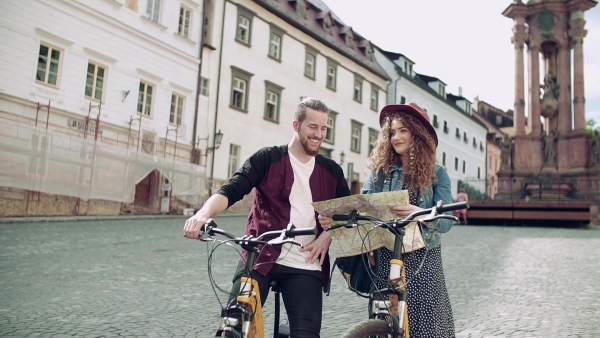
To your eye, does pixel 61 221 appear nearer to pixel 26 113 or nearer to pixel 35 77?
pixel 26 113

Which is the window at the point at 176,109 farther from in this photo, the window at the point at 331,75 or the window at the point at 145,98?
the window at the point at 331,75

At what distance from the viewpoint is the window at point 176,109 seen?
23484 mm

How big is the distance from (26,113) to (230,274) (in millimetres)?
12089

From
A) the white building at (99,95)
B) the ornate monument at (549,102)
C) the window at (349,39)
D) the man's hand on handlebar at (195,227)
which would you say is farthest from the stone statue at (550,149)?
the man's hand on handlebar at (195,227)

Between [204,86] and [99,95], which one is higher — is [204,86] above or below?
above

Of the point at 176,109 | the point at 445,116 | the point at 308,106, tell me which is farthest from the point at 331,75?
the point at 308,106

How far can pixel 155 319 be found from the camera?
18.2ft

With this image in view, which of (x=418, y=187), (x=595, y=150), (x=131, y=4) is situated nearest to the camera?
(x=418, y=187)

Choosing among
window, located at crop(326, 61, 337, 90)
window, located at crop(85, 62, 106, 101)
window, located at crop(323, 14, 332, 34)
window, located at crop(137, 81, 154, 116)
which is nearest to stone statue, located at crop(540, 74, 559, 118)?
window, located at crop(326, 61, 337, 90)

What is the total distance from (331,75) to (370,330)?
106 feet

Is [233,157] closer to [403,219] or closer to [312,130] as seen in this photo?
[312,130]

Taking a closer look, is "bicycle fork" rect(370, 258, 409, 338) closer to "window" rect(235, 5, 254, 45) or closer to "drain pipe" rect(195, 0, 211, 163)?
"drain pipe" rect(195, 0, 211, 163)

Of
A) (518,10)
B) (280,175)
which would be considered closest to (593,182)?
(518,10)

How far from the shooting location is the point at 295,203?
3145 millimetres
